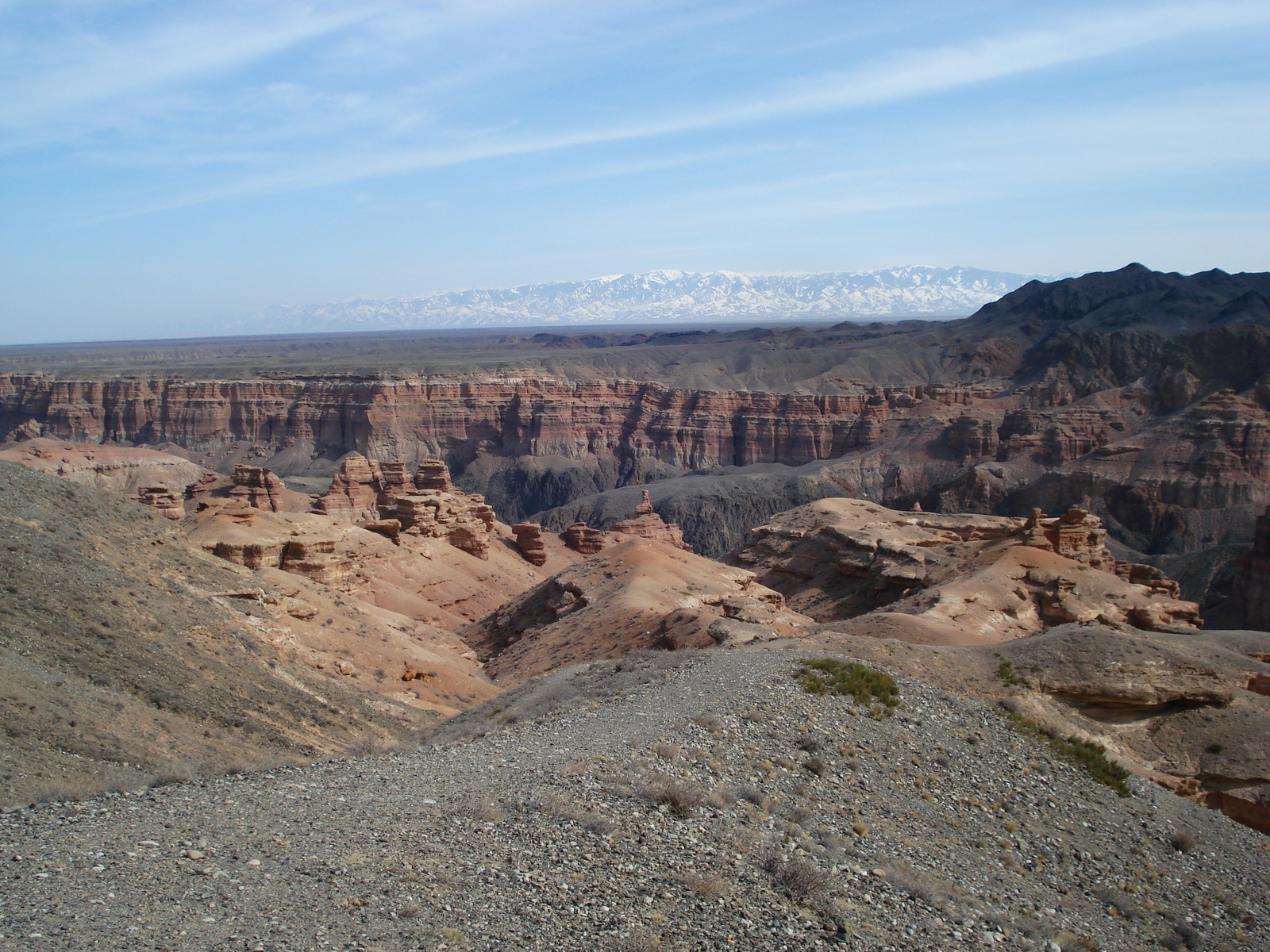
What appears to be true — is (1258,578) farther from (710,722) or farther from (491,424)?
(491,424)

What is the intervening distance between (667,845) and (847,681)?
297 inches

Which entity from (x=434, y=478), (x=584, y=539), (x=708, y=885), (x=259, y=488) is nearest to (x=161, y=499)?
(x=259, y=488)

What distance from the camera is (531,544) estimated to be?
195 ft

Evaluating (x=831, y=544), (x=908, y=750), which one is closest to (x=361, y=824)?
(x=908, y=750)

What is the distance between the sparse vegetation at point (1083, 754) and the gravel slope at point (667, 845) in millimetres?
338

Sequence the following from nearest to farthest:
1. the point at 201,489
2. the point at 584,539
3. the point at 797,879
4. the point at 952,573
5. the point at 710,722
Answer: the point at 797,879 < the point at 710,722 < the point at 952,573 < the point at 201,489 < the point at 584,539

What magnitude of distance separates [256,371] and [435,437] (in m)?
45.2

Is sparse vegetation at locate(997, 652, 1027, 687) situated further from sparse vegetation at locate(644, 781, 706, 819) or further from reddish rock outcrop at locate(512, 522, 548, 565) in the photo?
reddish rock outcrop at locate(512, 522, 548, 565)

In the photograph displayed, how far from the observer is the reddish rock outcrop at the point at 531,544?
58688 millimetres

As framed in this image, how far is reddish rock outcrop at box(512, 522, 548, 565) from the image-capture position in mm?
58688

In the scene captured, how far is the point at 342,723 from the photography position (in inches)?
817

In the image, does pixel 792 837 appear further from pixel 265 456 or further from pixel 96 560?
pixel 265 456

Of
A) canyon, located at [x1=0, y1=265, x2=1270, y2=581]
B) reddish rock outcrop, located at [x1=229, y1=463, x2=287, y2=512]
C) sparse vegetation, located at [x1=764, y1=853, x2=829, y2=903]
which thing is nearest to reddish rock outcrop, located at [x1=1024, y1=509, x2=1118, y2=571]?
sparse vegetation, located at [x1=764, y1=853, x2=829, y2=903]

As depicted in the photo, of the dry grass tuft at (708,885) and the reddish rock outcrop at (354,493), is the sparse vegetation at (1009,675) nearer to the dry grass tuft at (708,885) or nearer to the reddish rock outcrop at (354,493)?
the dry grass tuft at (708,885)
